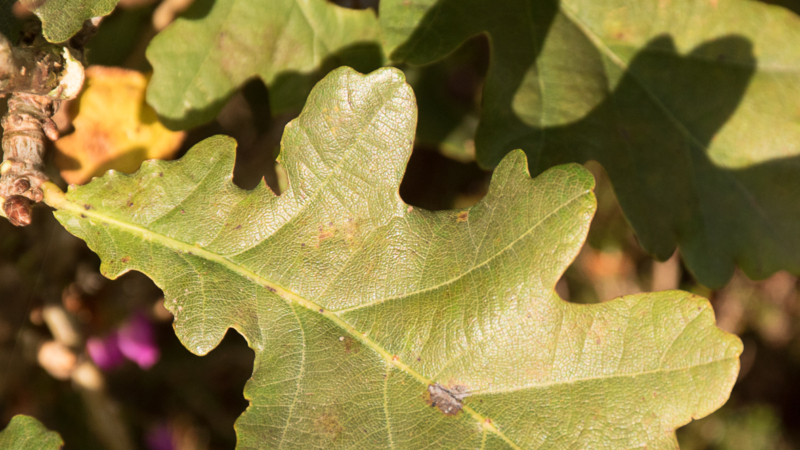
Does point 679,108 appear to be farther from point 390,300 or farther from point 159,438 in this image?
point 159,438

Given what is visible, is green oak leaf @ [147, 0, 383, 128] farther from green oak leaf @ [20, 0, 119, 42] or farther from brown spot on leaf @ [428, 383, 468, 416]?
brown spot on leaf @ [428, 383, 468, 416]

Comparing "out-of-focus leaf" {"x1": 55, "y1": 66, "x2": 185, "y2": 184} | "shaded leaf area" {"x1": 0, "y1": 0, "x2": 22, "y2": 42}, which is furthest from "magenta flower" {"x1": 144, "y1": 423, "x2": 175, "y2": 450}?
"shaded leaf area" {"x1": 0, "y1": 0, "x2": 22, "y2": 42}

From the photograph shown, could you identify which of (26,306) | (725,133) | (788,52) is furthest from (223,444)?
(788,52)

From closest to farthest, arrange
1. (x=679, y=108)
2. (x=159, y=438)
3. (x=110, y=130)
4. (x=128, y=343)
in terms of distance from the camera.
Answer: (x=110, y=130) < (x=679, y=108) < (x=128, y=343) < (x=159, y=438)

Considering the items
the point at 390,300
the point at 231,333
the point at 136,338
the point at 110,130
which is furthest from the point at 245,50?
the point at 231,333

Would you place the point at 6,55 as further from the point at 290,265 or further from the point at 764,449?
the point at 764,449
